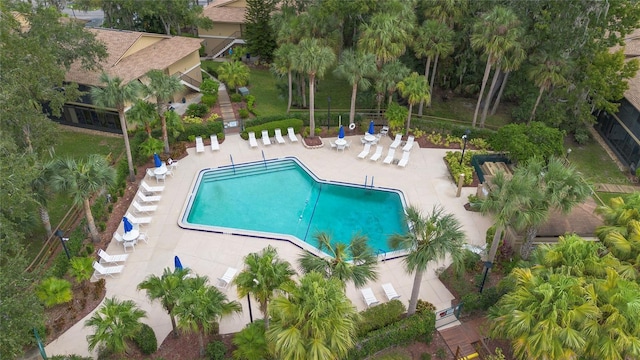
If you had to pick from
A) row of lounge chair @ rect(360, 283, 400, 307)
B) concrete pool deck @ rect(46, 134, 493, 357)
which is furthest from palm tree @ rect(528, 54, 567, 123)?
row of lounge chair @ rect(360, 283, 400, 307)

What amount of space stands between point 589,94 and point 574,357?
2372 centimetres

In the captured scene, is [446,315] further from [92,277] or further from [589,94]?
[589,94]

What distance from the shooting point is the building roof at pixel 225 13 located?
45906 mm

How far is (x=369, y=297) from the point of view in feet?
63.5

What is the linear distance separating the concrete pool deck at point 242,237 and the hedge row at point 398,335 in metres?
2.13

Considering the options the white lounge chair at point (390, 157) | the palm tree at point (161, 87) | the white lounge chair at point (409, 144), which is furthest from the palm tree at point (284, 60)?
the white lounge chair at point (409, 144)

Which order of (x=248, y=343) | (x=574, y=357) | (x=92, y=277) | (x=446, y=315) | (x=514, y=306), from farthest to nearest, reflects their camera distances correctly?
(x=92, y=277) → (x=446, y=315) → (x=248, y=343) → (x=514, y=306) → (x=574, y=357)

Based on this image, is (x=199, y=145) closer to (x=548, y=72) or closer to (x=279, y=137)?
(x=279, y=137)

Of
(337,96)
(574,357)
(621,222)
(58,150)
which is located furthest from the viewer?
(337,96)

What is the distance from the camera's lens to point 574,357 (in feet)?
43.5

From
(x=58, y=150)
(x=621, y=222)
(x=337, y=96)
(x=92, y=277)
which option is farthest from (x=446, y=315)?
(x=58, y=150)

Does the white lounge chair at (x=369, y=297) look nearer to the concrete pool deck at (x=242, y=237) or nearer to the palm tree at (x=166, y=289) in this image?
the concrete pool deck at (x=242, y=237)

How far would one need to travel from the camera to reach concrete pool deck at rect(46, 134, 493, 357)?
1936 cm

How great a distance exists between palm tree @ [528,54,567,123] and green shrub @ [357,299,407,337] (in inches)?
798
